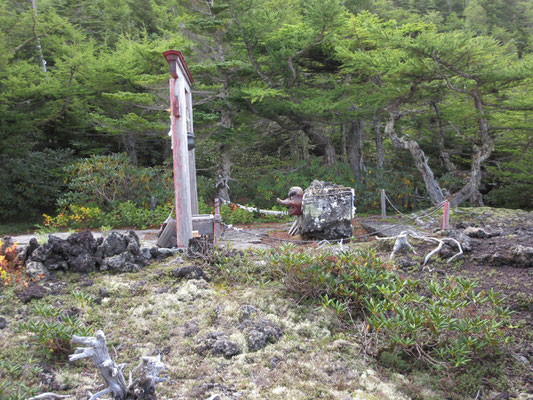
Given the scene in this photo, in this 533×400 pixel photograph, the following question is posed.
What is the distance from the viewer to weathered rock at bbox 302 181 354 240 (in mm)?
6695

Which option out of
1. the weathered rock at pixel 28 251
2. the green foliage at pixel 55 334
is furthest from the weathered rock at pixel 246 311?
the weathered rock at pixel 28 251

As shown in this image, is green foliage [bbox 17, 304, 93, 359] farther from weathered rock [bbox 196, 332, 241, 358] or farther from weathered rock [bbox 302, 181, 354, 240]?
weathered rock [bbox 302, 181, 354, 240]

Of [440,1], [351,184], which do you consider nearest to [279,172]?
[351,184]

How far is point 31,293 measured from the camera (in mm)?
3607

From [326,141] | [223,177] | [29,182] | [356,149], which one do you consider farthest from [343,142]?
[29,182]

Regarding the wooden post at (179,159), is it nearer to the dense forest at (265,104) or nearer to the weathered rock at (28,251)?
the weathered rock at (28,251)

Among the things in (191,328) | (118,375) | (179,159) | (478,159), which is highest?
(179,159)

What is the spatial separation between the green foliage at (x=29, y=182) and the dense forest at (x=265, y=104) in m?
0.04

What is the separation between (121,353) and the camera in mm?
2748

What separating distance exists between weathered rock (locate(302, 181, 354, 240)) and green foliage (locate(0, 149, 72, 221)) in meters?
7.96

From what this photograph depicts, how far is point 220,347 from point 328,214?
4277mm

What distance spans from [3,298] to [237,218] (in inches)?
260

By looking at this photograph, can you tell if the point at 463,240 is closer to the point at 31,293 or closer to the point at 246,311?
the point at 246,311

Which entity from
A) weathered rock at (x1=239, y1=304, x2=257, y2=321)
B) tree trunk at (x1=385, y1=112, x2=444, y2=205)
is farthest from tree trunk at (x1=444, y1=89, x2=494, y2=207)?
→ weathered rock at (x1=239, y1=304, x2=257, y2=321)
